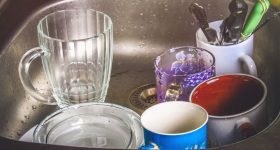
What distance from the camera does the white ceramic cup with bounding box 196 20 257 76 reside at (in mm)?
815

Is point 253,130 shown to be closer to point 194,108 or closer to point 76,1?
point 194,108

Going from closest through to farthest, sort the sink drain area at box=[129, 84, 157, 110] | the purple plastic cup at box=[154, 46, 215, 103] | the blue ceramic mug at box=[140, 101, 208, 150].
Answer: the blue ceramic mug at box=[140, 101, 208, 150] → the purple plastic cup at box=[154, 46, 215, 103] → the sink drain area at box=[129, 84, 157, 110]

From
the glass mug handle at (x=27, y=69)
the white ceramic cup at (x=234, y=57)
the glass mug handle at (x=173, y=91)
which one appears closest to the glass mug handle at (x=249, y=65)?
the white ceramic cup at (x=234, y=57)

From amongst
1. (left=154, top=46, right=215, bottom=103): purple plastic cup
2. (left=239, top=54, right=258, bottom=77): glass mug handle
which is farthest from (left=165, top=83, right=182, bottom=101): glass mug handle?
(left=239, top=54, right=258, bottom=77): glass mug handle

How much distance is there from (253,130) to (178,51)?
225 mm

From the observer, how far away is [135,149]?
2.19 ft

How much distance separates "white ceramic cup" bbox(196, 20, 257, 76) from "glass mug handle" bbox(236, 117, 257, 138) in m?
0.13

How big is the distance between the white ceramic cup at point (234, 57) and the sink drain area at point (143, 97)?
13 cm

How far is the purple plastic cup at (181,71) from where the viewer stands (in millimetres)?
787

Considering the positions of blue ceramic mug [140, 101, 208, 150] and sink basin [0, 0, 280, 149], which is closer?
blue ceramic mug [140, 101, 208, 150]

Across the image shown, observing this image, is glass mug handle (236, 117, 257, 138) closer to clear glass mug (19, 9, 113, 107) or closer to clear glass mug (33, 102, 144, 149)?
clear glass mug (33, 102, 144, 149)

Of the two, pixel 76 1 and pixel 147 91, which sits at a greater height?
pixel 76 1

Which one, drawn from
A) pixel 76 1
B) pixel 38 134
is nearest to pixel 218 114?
pixel 38 134

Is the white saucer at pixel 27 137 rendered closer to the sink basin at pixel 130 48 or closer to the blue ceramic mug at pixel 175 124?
the sink basin at pixel 130 48
